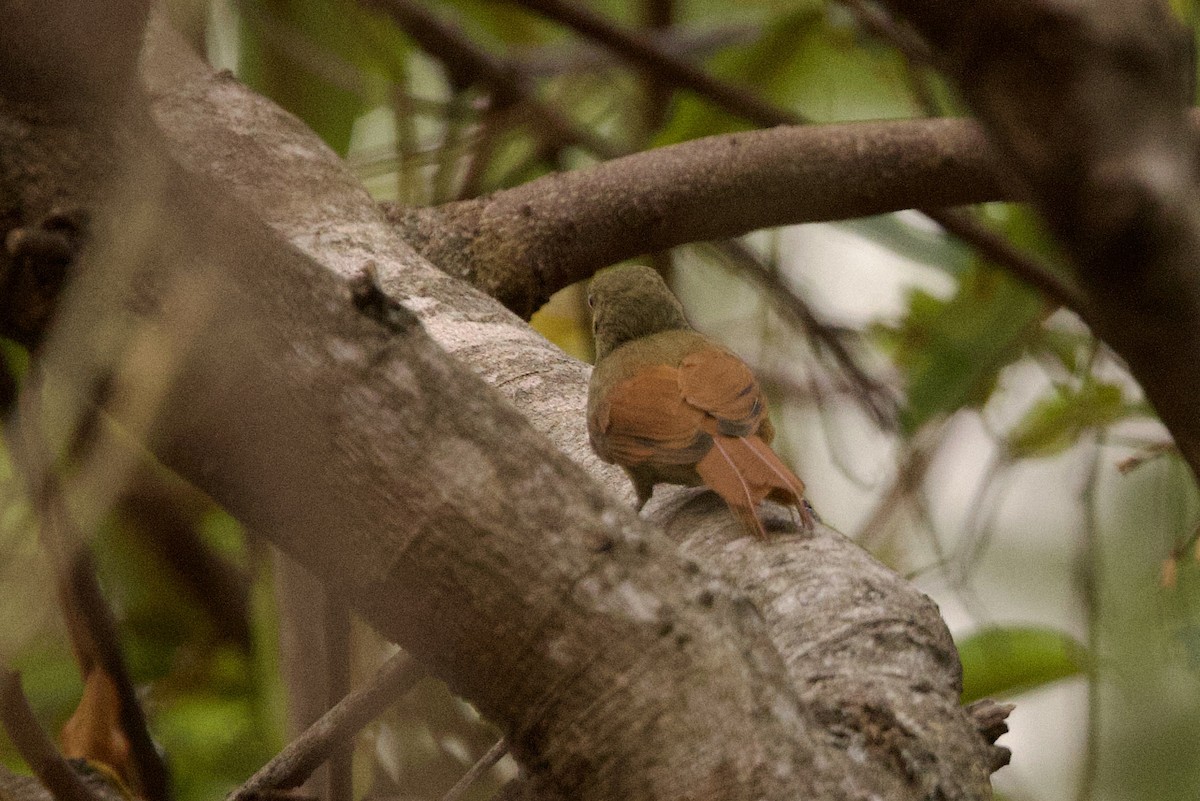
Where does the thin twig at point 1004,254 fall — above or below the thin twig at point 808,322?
above

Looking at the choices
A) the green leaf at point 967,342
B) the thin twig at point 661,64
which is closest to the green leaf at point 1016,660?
the green leaf at point 967,342

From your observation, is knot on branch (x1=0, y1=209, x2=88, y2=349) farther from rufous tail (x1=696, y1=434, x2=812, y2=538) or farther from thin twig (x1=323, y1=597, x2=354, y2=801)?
rufous tail (x1=696, y1=434, x2=812, y2=538)

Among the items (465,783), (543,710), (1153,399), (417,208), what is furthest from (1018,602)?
(1153,399)

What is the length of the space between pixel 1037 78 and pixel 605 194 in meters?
1.76

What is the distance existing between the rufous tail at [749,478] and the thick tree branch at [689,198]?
0.57 m

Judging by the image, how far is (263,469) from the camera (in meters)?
1.01

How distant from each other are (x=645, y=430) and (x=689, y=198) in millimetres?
587

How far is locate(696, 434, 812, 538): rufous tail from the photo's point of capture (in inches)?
60.7

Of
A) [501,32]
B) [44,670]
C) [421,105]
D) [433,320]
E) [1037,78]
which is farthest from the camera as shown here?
[501,32]

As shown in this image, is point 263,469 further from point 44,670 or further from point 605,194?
point 44,670

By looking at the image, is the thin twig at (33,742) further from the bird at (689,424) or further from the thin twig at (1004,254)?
the thin twig at (1004,254)

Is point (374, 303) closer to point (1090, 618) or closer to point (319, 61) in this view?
point (1090, 618)

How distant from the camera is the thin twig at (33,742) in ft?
3.82

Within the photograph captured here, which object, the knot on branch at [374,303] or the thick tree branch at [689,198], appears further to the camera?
the thick tree branch at [689,198]
